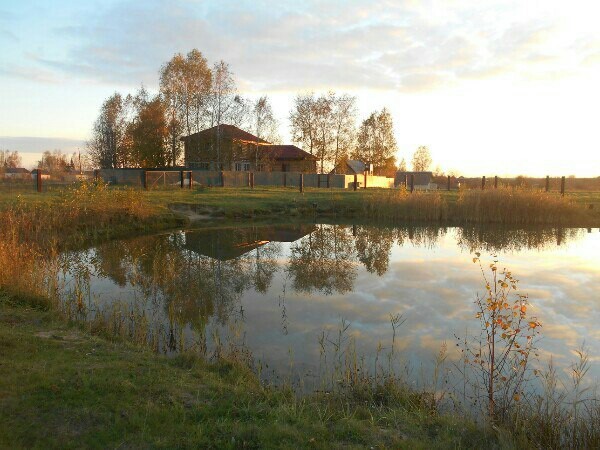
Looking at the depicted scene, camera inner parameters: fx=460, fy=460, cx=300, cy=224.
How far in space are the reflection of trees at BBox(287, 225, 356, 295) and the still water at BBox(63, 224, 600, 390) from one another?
0.11 ft

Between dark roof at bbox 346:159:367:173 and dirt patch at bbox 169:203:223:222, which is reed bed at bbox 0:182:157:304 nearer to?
dirt patch at bbox 169:203:223:222

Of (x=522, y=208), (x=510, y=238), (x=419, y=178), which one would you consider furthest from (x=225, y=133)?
(x=419, y=178)

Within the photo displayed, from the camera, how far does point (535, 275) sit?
1033cm

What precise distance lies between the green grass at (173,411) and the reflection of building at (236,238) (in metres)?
7.56

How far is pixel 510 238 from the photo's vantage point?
1605 centimetres

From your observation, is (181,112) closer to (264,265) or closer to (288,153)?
(288,153)

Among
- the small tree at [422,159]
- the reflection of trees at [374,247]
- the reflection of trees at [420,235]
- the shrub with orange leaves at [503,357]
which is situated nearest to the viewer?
the shrub with orange leaves at [503,357]

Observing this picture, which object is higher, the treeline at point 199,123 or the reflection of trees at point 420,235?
the treeline at point 199,123

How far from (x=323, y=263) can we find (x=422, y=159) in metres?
66.9

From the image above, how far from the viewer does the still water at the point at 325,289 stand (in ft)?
19.9

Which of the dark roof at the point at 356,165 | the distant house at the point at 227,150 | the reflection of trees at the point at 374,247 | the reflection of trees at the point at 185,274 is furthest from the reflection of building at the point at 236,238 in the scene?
the dark roof at the point at 356,165

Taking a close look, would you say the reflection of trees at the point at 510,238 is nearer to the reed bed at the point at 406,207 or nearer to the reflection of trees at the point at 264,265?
the reed bed at the point at 406,207

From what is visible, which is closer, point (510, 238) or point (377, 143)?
point (510, 238)

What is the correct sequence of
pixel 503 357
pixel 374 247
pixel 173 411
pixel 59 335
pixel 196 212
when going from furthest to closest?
pixel 196 212, pixel 374 247, pixel 59 335, pixel 503 357, pixel 173 411
